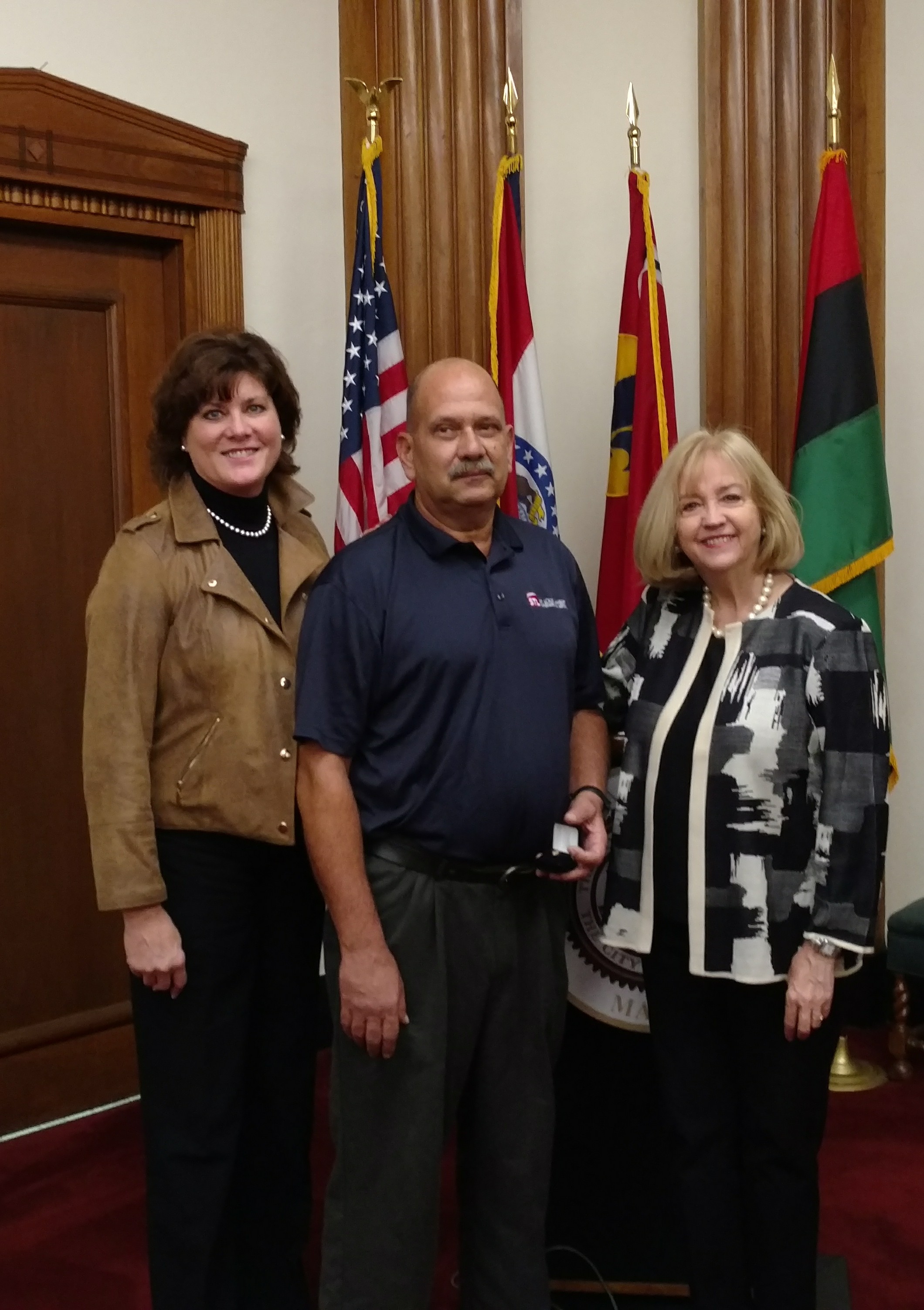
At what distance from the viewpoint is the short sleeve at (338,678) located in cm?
164

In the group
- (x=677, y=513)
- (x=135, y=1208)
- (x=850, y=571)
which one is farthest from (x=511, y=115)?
(x=135, y=1208)

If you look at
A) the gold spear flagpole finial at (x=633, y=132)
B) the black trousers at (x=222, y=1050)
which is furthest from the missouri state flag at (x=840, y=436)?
the black trousers at (x=222, y=1050)

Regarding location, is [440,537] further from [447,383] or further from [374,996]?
[374,996]

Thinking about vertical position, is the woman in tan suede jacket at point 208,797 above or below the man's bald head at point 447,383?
below

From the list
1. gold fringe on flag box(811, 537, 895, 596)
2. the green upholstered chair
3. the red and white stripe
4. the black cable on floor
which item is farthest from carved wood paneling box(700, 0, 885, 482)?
the black cable on floor

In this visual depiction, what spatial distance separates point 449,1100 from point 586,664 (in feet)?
2.16

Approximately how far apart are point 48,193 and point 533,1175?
222 centimetres

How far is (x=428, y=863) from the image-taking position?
1688 mm

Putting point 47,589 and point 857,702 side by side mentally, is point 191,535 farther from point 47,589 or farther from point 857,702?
point 47,589

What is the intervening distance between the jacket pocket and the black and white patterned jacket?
62cm

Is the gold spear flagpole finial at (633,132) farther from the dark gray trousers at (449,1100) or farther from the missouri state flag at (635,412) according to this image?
the dark gray trousers at (449,1100)

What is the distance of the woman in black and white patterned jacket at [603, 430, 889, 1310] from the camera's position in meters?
1.64

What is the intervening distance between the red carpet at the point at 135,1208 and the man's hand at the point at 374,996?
28.1 inches

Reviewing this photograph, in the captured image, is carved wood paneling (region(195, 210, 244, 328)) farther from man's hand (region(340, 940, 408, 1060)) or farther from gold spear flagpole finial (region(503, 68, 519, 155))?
man's hand (region(340, 940, 408, 1060))
